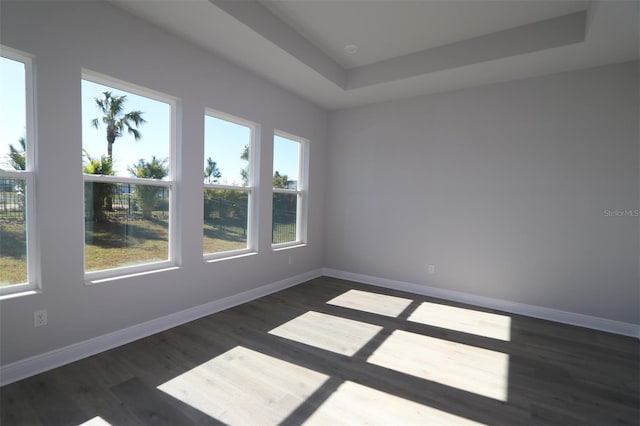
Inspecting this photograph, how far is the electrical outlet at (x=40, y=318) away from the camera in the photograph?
2139mm

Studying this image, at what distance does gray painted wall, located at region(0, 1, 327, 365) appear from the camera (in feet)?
6.95

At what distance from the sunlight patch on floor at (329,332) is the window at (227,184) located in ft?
4.02

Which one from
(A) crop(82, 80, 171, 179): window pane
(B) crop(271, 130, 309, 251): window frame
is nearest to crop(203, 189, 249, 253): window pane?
(A) crop(82, 80, 171, 179): window pane

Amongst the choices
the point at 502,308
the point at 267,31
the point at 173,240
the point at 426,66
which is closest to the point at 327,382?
the point at 173,240

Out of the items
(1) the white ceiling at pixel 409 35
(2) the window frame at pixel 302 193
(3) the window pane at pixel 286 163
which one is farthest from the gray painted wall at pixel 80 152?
(2) the window frame at pixel 302 193

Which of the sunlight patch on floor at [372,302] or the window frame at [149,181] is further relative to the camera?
the sunlight patch on floor at [372,302]

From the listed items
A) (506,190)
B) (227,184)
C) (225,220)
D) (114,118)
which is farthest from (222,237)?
(506,190)

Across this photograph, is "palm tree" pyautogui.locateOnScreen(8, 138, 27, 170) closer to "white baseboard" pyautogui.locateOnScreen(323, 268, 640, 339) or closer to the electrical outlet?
the electrical outlet

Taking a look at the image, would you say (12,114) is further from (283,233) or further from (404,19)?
(404,19)

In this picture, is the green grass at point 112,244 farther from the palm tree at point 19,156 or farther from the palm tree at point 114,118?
the palm tree at point 114,118

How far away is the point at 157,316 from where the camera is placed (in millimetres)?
2877

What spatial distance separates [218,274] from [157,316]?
0.76 m

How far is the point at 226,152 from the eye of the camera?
11.8 ft

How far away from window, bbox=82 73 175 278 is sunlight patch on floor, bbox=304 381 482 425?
2077 mm
